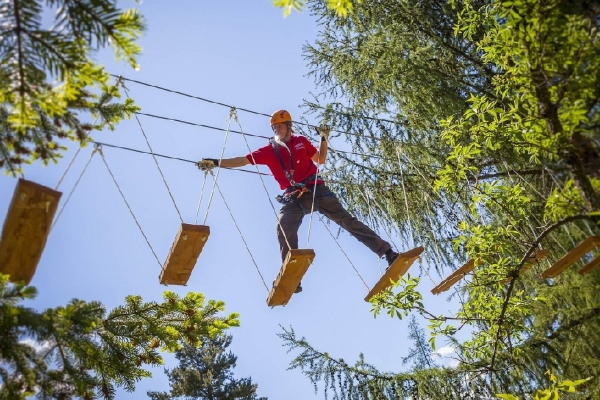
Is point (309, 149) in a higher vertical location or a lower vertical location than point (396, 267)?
higher

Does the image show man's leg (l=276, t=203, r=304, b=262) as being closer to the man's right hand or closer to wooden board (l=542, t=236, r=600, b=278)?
the man's right hand

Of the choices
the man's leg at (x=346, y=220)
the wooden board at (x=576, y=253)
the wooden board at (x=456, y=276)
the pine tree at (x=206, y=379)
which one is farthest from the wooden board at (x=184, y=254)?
the pine tree at (x=206, y=379)

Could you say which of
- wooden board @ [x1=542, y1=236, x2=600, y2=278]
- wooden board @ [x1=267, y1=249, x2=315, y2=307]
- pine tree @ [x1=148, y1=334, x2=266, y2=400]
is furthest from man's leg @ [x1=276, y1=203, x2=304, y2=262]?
pine tree @ [x1=148, y1=334, x2=266, y2=400]

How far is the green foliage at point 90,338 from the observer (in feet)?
9.04

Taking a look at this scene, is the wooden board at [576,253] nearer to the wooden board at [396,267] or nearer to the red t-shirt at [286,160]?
the wooden board at [396,267]

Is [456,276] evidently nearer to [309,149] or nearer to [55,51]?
[309,149]

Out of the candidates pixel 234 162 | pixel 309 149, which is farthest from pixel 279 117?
pixel 234 162

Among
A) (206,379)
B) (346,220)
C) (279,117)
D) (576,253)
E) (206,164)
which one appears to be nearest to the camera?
(576,253)

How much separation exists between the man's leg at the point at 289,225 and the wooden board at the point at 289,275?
16.1 inches

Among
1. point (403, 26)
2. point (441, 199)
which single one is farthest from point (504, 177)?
point (403, 26)

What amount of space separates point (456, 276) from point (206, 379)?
42.6ft

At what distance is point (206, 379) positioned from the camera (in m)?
16.0

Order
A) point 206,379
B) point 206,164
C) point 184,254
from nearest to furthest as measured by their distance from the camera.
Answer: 1. point 184,254
2. point 206,164
3. point 206,379

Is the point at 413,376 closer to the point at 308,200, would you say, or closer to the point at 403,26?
the point at 308,200
